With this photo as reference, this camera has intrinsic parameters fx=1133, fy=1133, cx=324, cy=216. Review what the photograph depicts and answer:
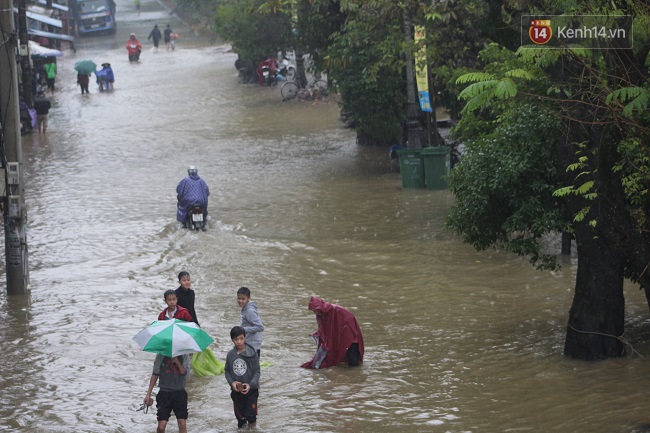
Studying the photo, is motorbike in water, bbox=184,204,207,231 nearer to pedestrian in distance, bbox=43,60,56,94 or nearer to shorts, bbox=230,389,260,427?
shorts, bbox=230,389,260,427

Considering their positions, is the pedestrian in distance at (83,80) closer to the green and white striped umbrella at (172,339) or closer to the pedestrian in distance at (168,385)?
the green and white striped umbrella at (172,339)

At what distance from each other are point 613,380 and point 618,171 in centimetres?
220

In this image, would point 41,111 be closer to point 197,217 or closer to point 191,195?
point 191,195

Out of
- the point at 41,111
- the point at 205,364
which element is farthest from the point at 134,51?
the point at 205,364

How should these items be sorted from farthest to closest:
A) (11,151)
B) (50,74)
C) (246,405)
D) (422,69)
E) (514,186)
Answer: (50,74) < (422,69) < (11,151) < (514,186) < (246,405)

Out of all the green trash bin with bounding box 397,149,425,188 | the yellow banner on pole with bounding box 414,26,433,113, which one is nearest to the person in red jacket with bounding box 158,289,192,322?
the yellow banner on pole with bounding box 414,26,433,113

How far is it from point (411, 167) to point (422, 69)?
2.78 m

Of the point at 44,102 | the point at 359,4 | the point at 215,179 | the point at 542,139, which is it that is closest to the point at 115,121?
the point at 44,102

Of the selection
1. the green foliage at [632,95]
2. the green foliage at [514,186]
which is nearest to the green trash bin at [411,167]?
the green foliage at [514,186]

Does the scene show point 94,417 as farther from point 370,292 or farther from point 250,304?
point 370,292

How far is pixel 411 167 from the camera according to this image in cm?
2459

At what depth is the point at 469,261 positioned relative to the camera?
1830 centimetres

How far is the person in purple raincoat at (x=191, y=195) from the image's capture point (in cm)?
2133

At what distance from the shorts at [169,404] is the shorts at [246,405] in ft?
1.65
